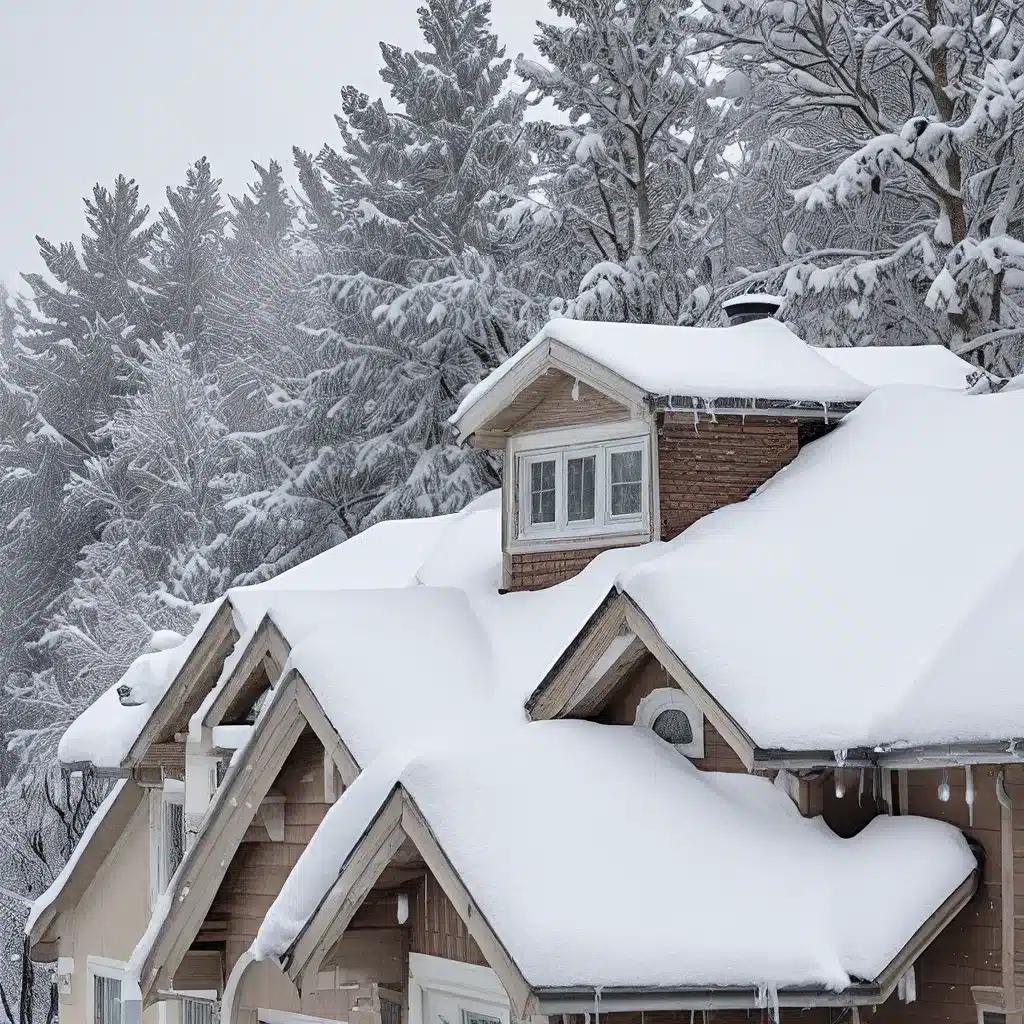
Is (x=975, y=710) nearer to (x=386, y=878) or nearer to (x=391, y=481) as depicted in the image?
(x=386, y=878)

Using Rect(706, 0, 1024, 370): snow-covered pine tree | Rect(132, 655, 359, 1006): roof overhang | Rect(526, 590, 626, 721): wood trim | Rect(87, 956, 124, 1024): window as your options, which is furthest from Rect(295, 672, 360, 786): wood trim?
Rect(706, 0, 1024, 370): snow-covered pine tree

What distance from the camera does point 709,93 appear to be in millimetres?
27328

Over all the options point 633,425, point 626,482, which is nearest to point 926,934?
point 626,482

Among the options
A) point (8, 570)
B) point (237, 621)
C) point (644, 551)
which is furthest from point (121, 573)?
point (644, 551)

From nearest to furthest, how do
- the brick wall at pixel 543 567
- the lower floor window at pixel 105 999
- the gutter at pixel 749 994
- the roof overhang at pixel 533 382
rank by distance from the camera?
the gutter at pixel 749 994
the roof overhang at pixel 533 382
the brick wall at pixel 543 567
the lower floor window at pixel 105 999

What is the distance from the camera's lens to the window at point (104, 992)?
18.1 metres

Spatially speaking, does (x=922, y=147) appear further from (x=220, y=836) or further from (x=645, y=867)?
(x=645, y=867)

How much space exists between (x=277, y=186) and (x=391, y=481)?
92.6ft

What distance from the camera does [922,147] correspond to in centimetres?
2123

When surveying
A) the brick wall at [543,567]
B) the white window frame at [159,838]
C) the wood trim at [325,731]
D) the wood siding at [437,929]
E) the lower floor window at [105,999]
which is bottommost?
the lower floor window at [105,999]

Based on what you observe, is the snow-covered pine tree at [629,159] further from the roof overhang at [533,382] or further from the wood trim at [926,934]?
the wood trim at [926,934]

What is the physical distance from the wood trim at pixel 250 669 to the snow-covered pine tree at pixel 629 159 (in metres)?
13.4

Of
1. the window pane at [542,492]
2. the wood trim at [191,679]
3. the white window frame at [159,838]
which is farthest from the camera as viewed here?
the white window frame at [159,838]

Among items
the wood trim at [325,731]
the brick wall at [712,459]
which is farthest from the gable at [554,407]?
the wood trim at [325,731]
